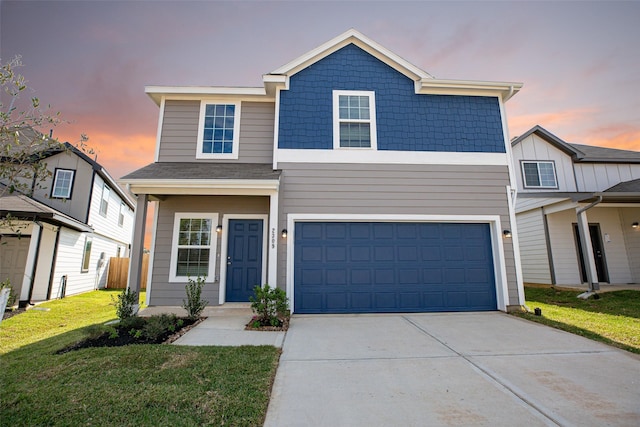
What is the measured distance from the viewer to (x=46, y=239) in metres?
9.16

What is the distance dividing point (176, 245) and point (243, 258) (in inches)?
67.7

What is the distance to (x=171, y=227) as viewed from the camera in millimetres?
7348

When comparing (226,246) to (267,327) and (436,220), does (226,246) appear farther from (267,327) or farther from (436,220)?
(436,220)

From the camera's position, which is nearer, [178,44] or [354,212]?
[354,212]

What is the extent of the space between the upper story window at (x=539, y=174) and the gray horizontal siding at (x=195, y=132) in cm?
1114

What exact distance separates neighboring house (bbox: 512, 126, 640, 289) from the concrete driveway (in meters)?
6.85

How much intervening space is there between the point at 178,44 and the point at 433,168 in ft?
28.7

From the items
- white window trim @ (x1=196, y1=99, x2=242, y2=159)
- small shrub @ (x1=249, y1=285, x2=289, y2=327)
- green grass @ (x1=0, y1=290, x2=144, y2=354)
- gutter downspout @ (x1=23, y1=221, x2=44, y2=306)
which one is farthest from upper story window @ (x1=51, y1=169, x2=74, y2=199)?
small shrub @ (x1=249, y1=285, x2=289, y2=327)

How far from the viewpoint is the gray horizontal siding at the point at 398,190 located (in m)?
6.82

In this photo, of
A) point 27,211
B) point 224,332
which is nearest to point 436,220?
point 224,332

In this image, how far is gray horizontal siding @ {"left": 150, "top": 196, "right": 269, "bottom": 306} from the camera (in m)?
7.09

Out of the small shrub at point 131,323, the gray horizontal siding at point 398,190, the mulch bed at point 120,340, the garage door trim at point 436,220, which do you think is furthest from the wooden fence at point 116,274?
the gray horizontal siding at point 398,190

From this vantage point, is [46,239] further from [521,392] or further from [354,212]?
[521,392]

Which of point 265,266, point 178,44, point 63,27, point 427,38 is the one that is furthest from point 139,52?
point 427,38
